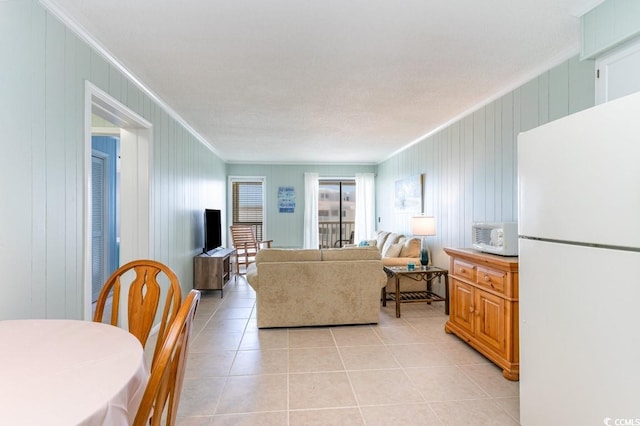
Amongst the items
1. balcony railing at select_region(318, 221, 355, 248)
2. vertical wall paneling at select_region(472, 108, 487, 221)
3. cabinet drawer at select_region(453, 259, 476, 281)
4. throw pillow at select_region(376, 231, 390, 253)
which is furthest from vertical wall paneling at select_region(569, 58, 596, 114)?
balcony railing at select_region(318, 221, 355, 248)

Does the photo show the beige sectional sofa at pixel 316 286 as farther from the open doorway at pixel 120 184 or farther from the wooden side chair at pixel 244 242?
the wooden side chair at pixel 244 242

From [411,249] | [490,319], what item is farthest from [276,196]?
[490,319]

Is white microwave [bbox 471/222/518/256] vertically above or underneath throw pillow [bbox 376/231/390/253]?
above

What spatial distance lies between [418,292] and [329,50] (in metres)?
3.52

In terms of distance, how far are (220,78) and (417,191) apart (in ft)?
11.8

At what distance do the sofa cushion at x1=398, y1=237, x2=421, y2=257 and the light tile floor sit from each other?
1433 mm

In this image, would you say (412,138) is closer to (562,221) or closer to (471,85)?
(471,85)

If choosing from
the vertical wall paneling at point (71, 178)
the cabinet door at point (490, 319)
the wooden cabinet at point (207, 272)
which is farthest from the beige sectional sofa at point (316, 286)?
the vertical wall paneling at point (71, 178)

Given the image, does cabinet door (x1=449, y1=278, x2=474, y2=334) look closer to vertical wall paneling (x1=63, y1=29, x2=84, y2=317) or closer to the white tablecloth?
the white tablecloth

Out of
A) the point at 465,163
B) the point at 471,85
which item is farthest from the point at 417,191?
the point at 471,85

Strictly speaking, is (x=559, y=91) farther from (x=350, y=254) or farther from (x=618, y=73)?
(x=350, y=254)

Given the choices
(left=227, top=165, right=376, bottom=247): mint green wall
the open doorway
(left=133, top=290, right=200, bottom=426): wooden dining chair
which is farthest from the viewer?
(left=227, top=165, right=376, bottom=247): mint green wall

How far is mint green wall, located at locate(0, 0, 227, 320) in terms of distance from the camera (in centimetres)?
156

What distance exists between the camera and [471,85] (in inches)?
120
